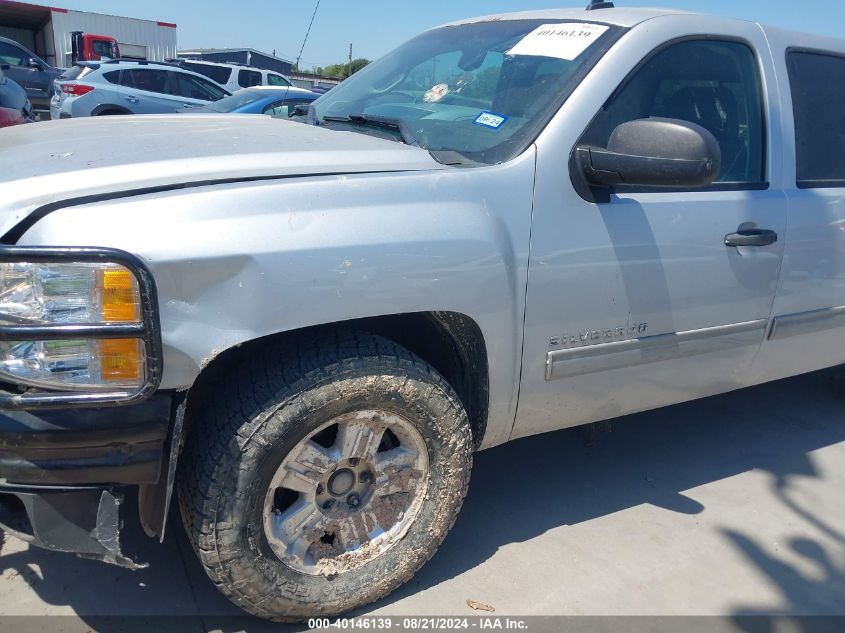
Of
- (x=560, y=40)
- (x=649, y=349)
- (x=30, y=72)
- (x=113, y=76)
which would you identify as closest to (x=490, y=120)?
(x=560, y=40)

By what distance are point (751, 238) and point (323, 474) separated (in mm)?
1761

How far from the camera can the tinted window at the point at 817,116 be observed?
Result: 2973 mm

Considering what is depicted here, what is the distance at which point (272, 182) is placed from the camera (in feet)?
6.20

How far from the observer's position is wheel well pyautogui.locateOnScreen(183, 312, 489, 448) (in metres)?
2.02

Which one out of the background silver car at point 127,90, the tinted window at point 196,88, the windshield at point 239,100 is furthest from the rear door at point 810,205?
the tinted window at point 196,88

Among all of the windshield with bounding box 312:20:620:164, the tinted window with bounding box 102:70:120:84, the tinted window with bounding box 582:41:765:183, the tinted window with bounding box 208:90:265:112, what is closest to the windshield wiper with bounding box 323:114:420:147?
the windshield with bounding box 312:20:620:164

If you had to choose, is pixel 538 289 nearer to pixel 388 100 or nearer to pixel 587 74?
pixel 587 74

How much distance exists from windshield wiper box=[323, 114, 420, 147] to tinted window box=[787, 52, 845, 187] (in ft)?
5.30

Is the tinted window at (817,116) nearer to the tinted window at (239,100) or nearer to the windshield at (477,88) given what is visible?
the windshield at (477,88)

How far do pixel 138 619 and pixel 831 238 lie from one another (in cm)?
292

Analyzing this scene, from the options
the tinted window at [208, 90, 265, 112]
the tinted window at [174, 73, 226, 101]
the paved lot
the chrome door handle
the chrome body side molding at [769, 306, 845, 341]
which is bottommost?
the tinted window at [174, 73, 226, 101]

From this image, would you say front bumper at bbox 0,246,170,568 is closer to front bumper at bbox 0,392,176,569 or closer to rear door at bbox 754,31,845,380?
front bumper at bbox 0,392,176,569

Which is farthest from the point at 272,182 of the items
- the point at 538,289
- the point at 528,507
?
the point at 528,507

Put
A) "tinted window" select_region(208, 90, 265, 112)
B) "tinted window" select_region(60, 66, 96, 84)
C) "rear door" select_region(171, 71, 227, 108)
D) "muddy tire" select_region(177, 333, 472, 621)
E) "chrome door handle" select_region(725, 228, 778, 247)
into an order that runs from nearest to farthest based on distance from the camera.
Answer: "muddy tire" select_region(177, 333, 472, 621) → "chrome door handle" select_region(725, 228, 778, 247) → "tinted window" select_region(208, 90, 265, 112) → "tinted window" select_region(60, 66, 96, 84) → "rear door" select_region(171, 71, 227, 108)
